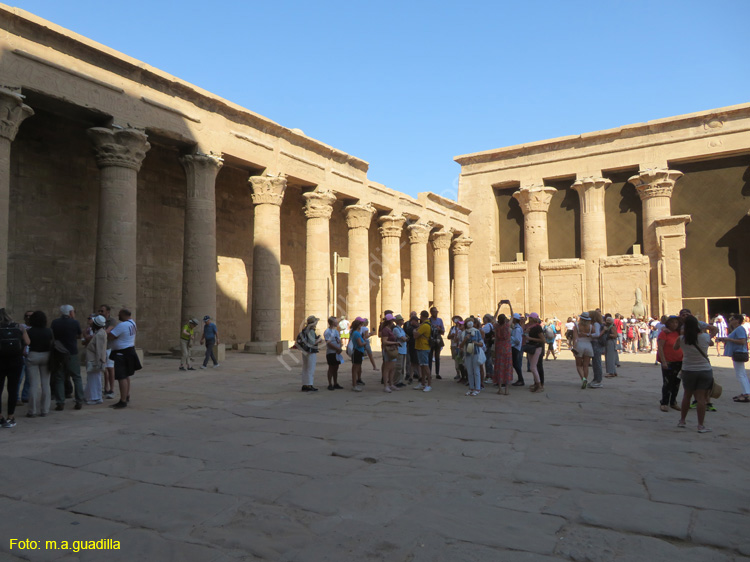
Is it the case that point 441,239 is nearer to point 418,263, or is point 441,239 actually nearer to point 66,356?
point 418,263

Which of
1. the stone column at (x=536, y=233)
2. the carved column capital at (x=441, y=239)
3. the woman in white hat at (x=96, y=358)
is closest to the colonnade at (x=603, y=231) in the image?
the stone column at (x=536, y=233)

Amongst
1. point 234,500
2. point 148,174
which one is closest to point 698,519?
point 234,500

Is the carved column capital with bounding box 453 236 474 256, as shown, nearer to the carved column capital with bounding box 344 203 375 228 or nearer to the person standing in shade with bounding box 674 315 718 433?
the carved column capital with bounding box 344 203 375 228

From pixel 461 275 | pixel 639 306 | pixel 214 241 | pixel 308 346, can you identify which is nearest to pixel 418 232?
pixel 461 275

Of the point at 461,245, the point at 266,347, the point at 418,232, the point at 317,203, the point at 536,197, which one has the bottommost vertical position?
the point at 266,347

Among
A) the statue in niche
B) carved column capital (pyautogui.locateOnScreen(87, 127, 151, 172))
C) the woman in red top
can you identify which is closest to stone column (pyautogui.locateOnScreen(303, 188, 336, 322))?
carved column capital (pyautogui.locateOnScreen(87, 127, 151, 172))

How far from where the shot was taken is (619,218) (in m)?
27.9

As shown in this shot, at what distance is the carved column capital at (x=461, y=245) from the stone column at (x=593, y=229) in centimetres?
609

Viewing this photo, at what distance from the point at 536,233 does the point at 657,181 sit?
6.24 m

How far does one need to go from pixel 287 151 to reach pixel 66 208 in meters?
7.11

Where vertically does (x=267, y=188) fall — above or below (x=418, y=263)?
above

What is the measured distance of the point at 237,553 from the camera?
10.1 ft

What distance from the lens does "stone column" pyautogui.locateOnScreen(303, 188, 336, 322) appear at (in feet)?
62.8

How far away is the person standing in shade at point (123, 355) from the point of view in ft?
26.3
